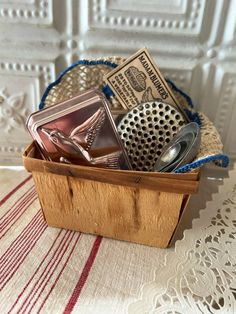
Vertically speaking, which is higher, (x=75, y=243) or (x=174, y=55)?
(x=174, y=55)

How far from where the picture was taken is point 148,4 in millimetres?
491

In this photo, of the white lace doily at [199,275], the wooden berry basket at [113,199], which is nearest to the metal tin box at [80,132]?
the wooden berry basket at [113,199]

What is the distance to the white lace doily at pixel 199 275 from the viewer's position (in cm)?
34

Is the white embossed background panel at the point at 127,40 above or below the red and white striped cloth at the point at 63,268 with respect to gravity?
above

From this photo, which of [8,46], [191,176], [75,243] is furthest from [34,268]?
[8,46]

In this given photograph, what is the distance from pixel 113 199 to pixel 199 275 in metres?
0.13

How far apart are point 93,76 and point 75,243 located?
9.7 inches

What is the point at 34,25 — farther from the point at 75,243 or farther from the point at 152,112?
the point at 75,243

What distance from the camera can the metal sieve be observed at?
18.2 inches

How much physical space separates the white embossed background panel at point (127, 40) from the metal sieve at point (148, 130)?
10 centimetres

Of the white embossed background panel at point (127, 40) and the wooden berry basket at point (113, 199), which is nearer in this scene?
the wooden berry basket at point (113, 199)

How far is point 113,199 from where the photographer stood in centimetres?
40

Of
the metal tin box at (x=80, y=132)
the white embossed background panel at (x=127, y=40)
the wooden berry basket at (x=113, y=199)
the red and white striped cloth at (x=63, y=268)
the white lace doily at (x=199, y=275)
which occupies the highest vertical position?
the white embossed background panel at (x=127, y=40)

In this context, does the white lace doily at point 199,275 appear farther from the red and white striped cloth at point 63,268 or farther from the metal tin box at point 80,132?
the metal tin box at point 80,132
